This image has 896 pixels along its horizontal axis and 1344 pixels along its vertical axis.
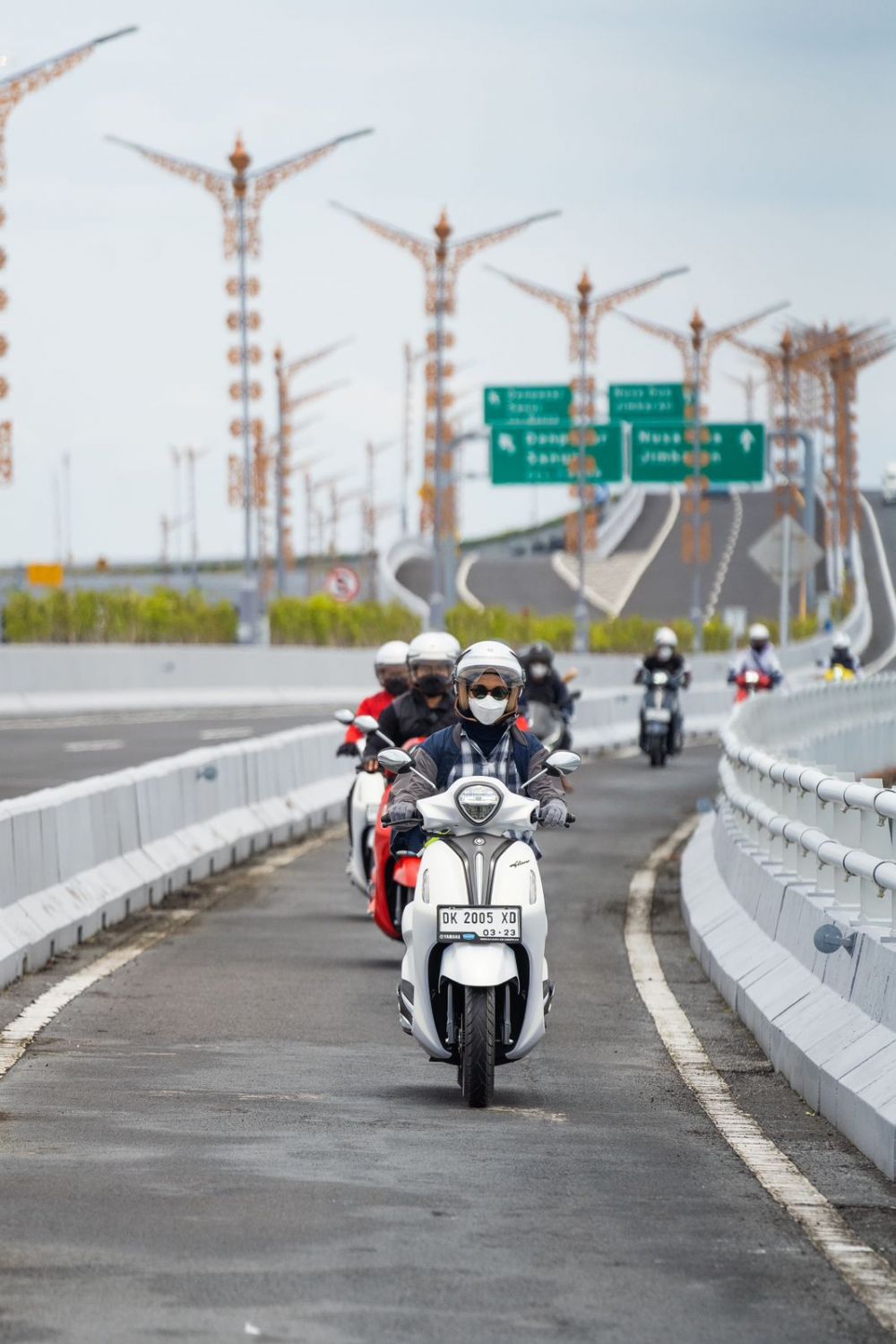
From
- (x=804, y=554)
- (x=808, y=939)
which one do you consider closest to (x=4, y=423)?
→ (x=804, y=554)

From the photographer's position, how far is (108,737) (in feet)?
126

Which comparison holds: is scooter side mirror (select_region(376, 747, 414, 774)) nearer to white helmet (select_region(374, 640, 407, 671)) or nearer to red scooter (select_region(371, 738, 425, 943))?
red scooter (select_region(371, 738, 425, 943))

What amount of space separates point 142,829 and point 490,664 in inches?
319

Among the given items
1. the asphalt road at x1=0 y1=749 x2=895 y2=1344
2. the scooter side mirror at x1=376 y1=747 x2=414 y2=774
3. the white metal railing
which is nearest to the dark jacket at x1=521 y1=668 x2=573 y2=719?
the white metal railing

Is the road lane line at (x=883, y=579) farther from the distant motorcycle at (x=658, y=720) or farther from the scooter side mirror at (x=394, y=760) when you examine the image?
the scooter side mirror at (x=394, y=760)

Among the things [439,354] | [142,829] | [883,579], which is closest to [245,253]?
[439,354]

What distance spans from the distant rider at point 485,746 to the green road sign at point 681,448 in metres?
66.1

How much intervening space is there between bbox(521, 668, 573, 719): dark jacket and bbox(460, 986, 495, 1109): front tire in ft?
54.4

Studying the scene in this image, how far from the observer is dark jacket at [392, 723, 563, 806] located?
34.9 feet

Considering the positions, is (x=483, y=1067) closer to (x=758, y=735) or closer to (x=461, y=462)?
(x=758, y=735)

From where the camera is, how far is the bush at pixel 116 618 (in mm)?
57219

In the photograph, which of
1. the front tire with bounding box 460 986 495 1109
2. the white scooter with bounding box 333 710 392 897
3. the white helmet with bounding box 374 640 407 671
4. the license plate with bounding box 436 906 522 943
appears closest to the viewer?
the front tire with bounding box 460 986 495 1109

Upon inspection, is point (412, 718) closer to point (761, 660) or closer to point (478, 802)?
point (478, 802)

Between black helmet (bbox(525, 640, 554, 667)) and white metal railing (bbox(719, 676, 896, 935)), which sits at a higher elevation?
black helmet (bbox(525, 640, 554, 667))
